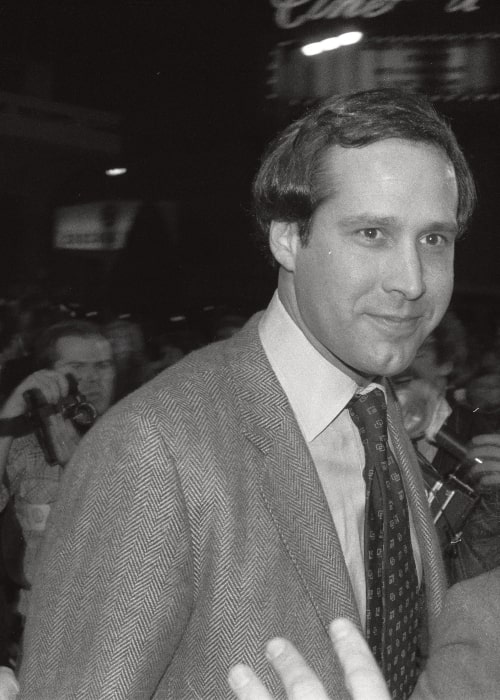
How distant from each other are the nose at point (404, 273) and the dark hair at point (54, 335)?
1.38 meters

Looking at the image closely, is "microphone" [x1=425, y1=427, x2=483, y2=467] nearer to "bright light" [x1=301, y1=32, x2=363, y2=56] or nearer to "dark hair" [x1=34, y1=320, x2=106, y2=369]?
"dark hair" [x1=34, y1=320, x2=106, y2=369]

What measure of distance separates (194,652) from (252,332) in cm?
41

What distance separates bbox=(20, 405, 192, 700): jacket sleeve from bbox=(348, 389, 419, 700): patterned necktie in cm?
28

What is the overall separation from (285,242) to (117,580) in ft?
1.53

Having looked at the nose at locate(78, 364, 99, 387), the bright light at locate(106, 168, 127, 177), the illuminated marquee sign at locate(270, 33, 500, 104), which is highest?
the illuminated marquee sign at locate(270, 33, 500, 104)

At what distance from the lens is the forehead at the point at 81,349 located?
89.0 inches

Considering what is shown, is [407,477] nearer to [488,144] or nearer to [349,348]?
[349,348]

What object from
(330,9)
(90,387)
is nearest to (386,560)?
(90,387)

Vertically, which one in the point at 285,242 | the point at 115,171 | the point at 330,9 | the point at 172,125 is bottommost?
the point at 285,242

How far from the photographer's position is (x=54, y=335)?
232 cm

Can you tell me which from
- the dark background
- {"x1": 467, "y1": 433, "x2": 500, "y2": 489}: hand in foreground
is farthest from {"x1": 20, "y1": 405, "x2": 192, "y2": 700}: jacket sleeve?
the dark background

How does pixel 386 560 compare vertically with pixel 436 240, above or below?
below

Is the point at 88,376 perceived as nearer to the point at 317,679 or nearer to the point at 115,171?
the point at 115,171

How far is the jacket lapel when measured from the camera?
962mm
